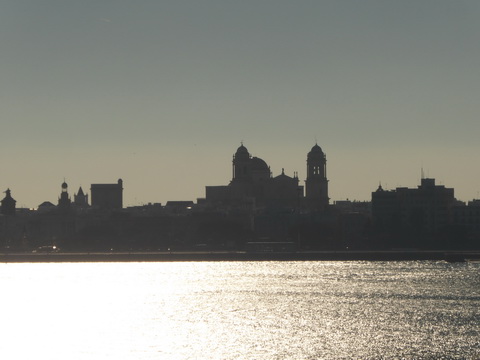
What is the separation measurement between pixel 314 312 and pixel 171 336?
1654 centimetres

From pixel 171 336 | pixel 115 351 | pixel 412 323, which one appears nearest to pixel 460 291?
pixel 412 323

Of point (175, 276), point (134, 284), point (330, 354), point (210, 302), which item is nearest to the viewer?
point (330, 354)

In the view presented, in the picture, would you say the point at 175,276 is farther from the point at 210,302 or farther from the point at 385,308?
the point at 385,308

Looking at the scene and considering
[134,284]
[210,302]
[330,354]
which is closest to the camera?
[330,354]

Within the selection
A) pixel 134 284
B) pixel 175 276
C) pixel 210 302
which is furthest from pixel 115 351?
pixel 175 276

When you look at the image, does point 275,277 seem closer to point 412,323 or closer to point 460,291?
point 460,291

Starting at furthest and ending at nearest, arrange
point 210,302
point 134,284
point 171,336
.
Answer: point 134,284
point 210,302
point 171,336

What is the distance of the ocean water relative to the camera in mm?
77125

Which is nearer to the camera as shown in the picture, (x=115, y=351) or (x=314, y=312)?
(x=115, y=351)

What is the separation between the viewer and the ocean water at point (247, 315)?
77.1 metres

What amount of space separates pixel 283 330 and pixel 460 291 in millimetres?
35046

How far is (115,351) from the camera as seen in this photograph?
7706 centimetres

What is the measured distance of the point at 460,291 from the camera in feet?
386

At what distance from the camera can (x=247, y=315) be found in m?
96.9
